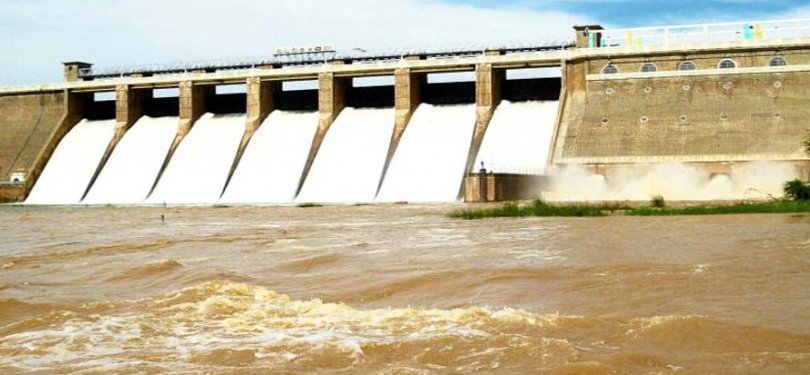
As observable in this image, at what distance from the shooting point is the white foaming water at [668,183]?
1298 inches

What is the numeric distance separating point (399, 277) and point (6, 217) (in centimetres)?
2690

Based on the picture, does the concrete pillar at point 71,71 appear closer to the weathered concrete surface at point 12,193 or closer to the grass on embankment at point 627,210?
the weathered concrete surface at point 12,193

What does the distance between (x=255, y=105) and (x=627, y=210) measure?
87.2 ft

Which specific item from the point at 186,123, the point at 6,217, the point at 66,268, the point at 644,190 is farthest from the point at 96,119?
the point at 66,268

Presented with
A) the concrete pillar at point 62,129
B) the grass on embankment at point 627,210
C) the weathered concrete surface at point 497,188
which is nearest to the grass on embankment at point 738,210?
the grass on embankment at point 627,210

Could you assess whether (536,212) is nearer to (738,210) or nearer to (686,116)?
(738,210)

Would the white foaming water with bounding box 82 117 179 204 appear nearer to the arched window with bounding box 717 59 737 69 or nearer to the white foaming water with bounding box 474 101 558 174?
the white foaming water with bounding box 474 101 558 174

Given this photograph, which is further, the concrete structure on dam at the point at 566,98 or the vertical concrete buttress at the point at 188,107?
the vertical concrete buttress at the point at 188,107

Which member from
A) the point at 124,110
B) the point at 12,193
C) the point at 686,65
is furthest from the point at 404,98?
the point at 12,193

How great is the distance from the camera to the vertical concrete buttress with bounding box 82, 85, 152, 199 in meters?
50.1

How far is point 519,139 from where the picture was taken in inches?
1588

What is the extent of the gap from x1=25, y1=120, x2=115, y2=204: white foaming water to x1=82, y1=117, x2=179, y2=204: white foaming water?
0.94 m

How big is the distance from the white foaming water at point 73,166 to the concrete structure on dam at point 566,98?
53 centimetres

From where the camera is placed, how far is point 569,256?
13.4m
